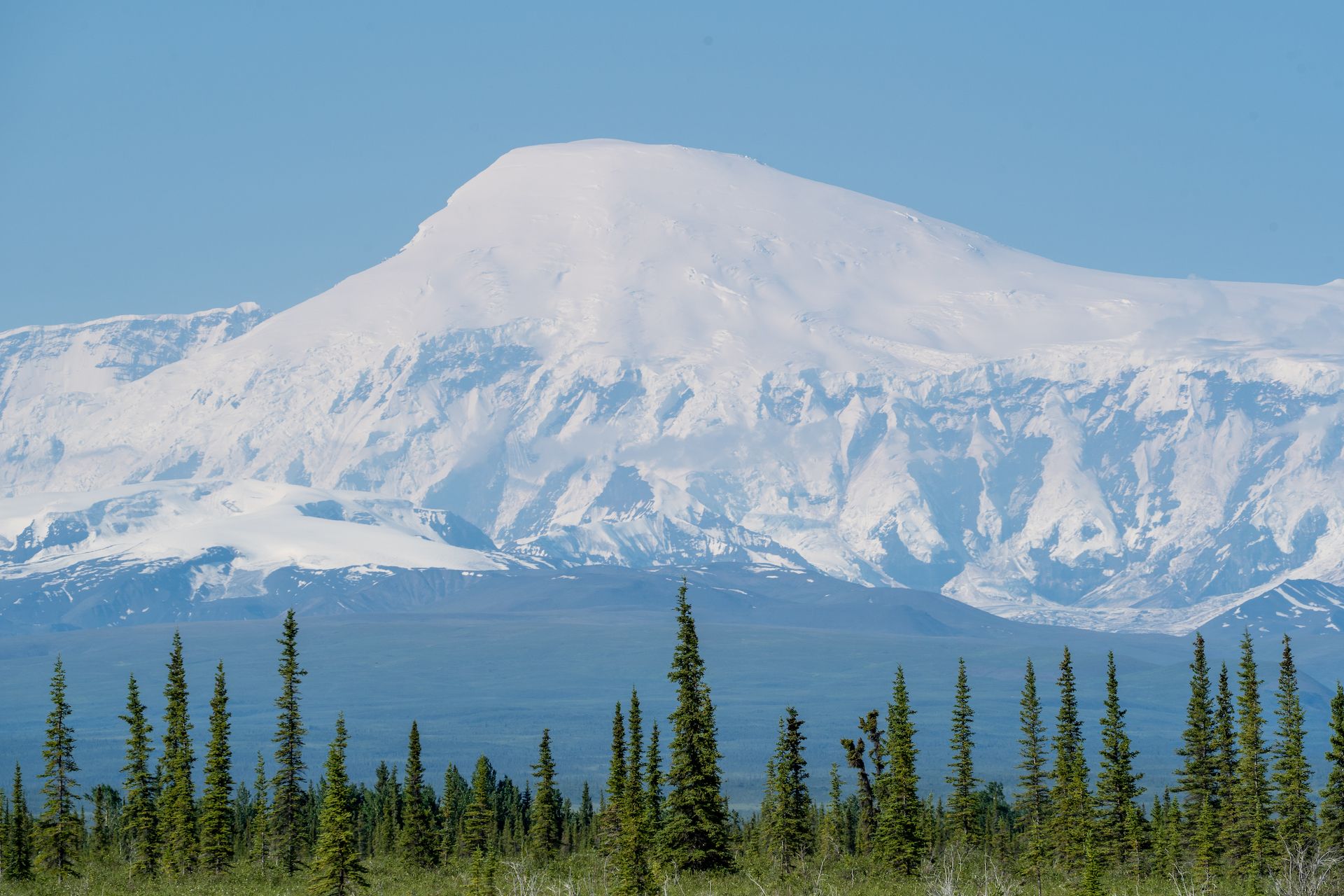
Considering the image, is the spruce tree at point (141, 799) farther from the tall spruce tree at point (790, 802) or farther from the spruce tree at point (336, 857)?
the tall spruce tree at point (790, 802)

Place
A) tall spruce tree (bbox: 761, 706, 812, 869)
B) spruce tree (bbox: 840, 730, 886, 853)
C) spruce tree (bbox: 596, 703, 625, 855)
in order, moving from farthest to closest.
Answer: spruce tree (bbox: 840, 730, 886, 853)
spruce tree (bbox: 596, 703, 625, 855)
tall spruce tree (bbox: 761, 706, 812, 869)

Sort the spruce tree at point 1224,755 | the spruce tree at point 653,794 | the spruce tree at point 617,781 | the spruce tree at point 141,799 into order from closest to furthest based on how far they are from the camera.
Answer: the spruce tree at point 653,794, the spruce tree at point 617,781, the spruce tree at point 141,799, the spruce tree at point 1224,755

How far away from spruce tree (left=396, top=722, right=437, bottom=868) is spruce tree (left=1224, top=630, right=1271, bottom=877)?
46.1m

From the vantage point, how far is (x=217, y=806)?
291 feet

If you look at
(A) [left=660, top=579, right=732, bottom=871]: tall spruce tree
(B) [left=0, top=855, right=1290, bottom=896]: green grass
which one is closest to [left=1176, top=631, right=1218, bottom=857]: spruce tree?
(B) [left=0, top=855, right=1290, bottom=896]: green grass

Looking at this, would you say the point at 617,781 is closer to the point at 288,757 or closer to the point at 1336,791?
the point at 288,757

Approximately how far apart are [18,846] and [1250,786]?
206 ft

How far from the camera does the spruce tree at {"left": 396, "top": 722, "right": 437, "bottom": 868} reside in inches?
4396

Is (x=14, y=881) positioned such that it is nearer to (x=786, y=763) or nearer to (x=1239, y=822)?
(x=786, y=763)

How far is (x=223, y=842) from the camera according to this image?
89.1 meters

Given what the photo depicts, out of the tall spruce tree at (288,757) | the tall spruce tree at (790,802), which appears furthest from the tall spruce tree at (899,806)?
the tall spruce tree at (288,757)

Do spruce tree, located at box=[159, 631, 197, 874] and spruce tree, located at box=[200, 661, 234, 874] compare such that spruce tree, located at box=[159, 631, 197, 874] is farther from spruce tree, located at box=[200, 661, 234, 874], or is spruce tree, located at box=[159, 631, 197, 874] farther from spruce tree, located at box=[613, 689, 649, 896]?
spruce tree, located at box=[613, 689, 649, 896]

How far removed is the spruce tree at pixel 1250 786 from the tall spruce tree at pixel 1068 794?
728 cm

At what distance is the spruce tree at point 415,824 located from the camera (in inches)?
4396
